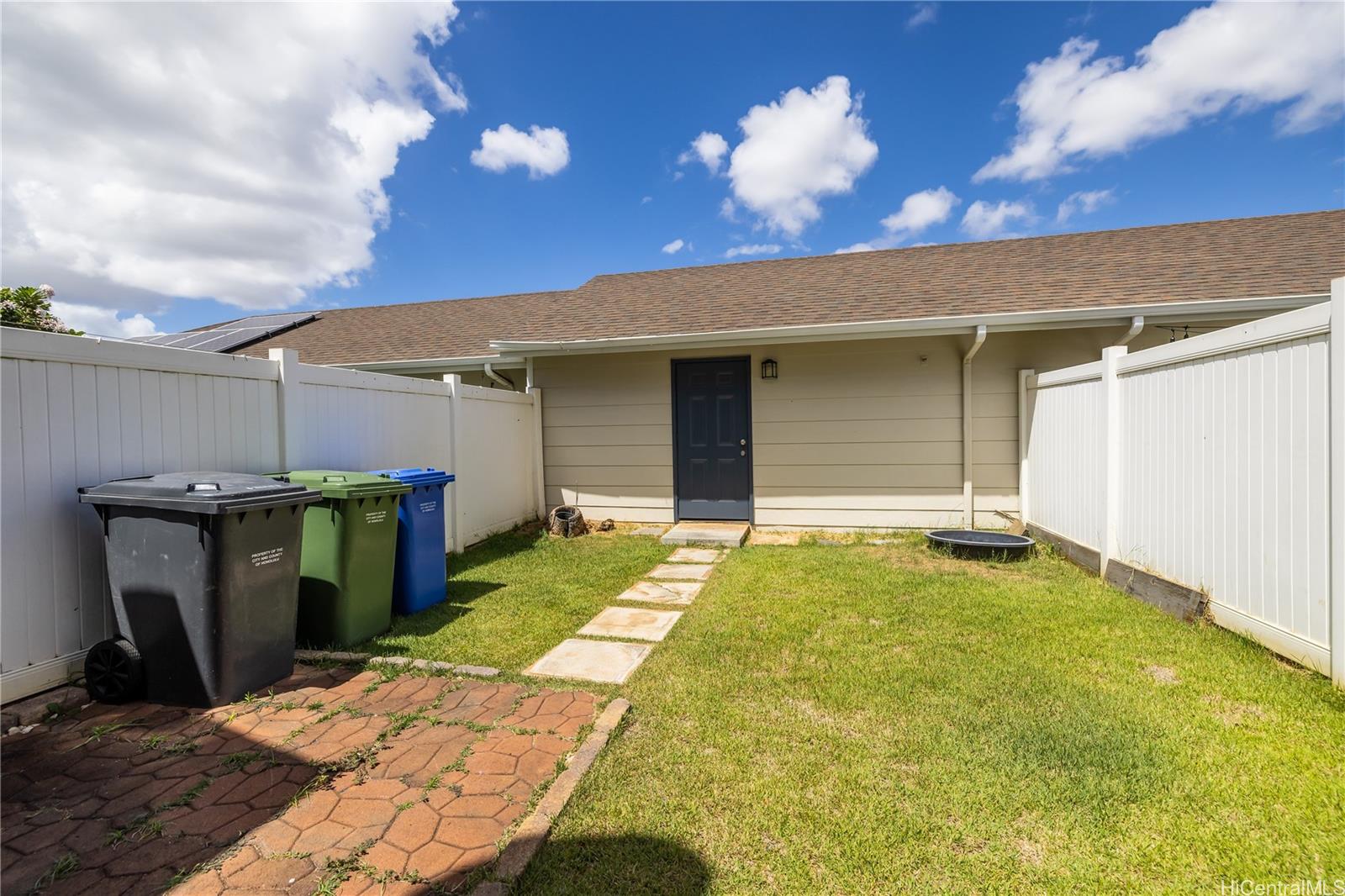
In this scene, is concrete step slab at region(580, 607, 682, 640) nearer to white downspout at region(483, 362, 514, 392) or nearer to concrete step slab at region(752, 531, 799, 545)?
concrete step slab at region(752, 531, 799, 545)

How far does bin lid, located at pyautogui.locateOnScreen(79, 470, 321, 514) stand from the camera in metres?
2.61

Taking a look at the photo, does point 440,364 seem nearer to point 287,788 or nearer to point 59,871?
point 287,788

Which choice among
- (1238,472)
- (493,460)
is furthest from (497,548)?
(1238,472)

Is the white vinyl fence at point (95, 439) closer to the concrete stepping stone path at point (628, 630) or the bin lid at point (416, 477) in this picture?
the bin lid at point (416, 477)

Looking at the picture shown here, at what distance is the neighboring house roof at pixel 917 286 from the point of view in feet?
20.1

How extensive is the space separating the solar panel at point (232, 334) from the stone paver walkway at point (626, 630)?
8.37 meters

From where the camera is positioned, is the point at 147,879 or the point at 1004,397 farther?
the point at 1004,397

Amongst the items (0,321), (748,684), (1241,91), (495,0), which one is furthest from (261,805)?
(1241,91)

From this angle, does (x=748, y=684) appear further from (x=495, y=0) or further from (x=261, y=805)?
(x=495, y=0)

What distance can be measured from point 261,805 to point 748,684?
2160mm

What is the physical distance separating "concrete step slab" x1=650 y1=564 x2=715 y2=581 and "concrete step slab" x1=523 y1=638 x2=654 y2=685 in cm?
172

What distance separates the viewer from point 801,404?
23.7 feet

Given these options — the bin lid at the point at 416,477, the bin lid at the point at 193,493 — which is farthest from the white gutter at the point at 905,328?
the bin lid at the point at 193,493

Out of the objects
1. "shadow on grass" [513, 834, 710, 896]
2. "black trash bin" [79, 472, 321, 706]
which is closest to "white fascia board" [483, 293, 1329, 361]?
"black trash bin" [79, 472, 321, 706]
